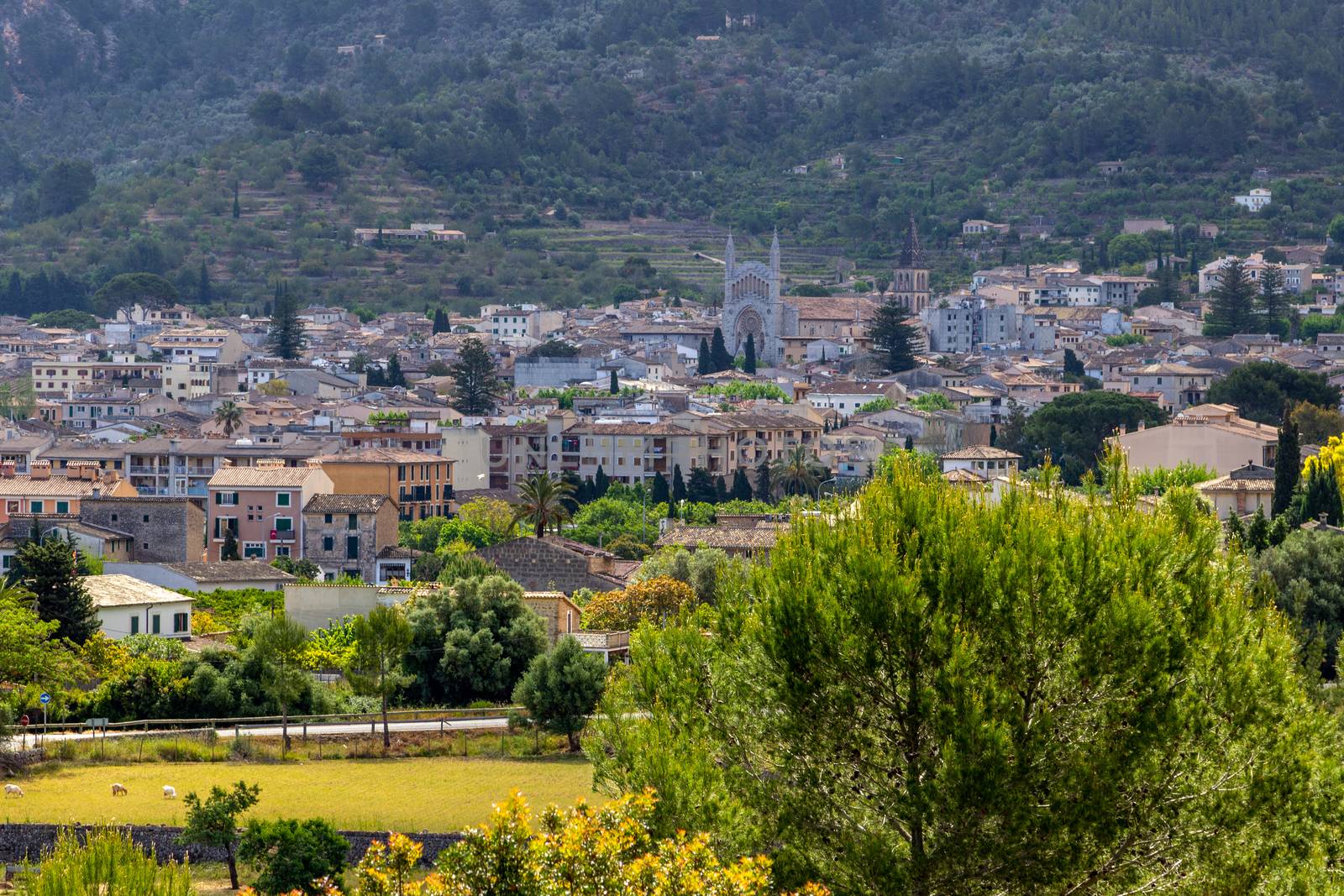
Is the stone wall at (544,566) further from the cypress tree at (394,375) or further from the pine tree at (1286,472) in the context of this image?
the cypress tree at (394,375)

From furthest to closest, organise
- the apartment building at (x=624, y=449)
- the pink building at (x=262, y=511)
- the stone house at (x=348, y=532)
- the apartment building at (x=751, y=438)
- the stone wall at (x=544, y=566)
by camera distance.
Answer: the apartment building at (x=751, y=438) < the apartment building at (x=624, y=449) < the pink building at (x=262, y=511) < the stone house at (x=348, y=532) < the stone wall at (x=544, y=566)

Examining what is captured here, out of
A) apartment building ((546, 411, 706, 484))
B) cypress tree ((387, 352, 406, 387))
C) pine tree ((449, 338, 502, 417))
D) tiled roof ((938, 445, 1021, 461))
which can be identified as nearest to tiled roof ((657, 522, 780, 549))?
tiled roof ((938, 445, 1021, 461))

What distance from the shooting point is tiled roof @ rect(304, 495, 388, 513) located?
228 feet

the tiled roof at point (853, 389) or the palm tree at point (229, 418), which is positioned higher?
the tiled roof at point (853, 389)

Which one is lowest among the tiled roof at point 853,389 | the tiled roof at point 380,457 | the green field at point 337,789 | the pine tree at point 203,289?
the green field at point 337,789

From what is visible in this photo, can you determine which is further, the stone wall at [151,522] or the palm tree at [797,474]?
the palm tree at [797,474]

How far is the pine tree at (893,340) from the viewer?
129 m

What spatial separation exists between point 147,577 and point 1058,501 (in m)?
36.7

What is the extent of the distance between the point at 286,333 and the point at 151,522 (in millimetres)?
63310

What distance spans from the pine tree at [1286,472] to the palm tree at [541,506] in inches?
717

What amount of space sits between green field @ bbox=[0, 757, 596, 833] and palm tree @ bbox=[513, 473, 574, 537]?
27.3m

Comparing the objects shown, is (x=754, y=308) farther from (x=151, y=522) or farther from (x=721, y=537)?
(x=151, y=522)

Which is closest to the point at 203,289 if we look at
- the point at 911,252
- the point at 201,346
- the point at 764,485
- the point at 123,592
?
the point at 201,346

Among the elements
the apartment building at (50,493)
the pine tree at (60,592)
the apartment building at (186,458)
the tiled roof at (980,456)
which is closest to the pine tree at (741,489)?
the tiled roof at (980,456)
